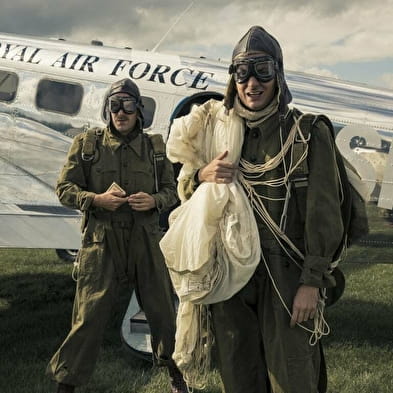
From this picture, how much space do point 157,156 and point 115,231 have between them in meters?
0.64

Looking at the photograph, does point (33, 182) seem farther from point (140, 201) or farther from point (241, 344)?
point (241, 344)

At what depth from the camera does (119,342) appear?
5449 millimetres

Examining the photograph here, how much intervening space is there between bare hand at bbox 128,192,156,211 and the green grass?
1538 mm

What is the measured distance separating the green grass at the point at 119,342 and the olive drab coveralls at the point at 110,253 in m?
0.79

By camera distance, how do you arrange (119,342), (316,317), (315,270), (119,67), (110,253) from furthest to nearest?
A: (119,67) → (119,342) → (110,253) → (316,317) → (315,270)

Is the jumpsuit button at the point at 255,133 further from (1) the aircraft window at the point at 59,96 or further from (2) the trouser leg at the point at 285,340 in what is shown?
(1) the aircraft window at the point at 59,96

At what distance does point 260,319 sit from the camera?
8.53 feet

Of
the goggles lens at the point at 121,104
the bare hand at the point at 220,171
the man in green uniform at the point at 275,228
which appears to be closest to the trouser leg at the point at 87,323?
the goggles lens at the point at 121,104

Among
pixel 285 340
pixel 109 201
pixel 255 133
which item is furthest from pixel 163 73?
pixel 285 340

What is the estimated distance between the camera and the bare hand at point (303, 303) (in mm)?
2473

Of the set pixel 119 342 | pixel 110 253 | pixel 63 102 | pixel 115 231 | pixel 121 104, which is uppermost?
pixel 63 102

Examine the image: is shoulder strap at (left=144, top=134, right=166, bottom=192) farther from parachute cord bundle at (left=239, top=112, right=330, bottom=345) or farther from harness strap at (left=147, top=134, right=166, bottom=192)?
parachute cord bundle at (left=239, top=112, right=330, bottom=345)

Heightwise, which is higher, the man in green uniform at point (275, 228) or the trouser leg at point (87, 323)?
the man in green uniform at point (275, 228)

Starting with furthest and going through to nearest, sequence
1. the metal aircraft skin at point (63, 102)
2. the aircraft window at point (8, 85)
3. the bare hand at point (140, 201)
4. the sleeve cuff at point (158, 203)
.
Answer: the aircraft window at point (8, 85)
the metal aircraft skin at point (63, 102)
the sleeve cuff at point (158, 203)
the bare hand at point (140, 201)
